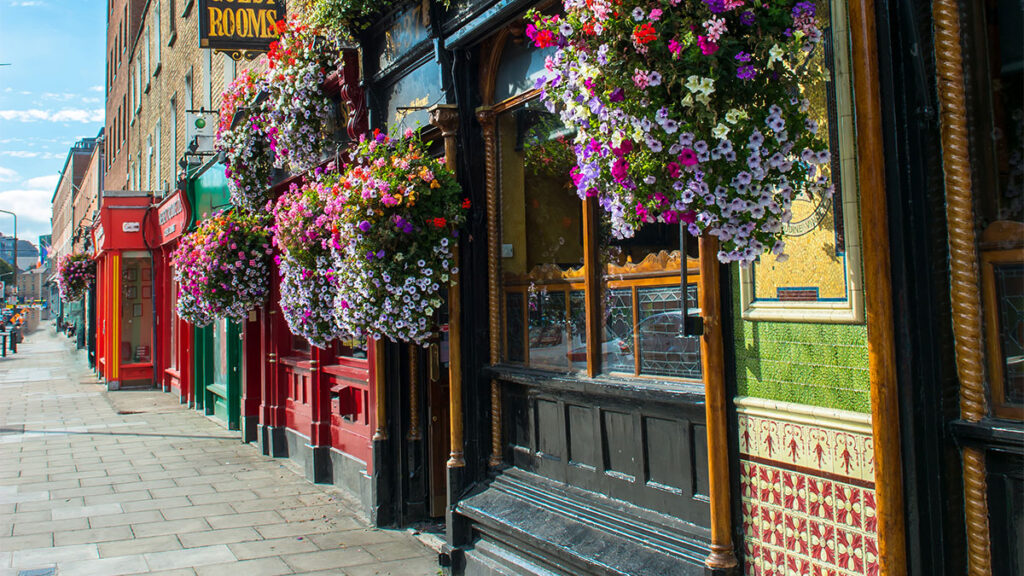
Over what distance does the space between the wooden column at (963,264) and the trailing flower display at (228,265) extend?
824cm

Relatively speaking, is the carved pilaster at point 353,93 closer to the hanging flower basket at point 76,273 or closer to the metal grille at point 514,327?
the metal grille at point 514,327

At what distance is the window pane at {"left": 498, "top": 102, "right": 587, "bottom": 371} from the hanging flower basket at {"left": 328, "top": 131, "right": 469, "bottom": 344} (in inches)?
15.7

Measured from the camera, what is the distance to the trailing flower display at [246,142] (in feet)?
28.9

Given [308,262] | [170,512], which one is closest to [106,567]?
[170,512]

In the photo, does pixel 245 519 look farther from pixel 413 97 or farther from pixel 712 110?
pixel 712 110

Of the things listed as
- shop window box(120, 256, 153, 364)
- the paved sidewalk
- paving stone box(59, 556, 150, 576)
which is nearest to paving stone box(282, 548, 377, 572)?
the paved sidewalk

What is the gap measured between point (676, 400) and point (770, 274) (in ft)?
2.76

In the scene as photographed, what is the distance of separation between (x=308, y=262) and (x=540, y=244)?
226 cm

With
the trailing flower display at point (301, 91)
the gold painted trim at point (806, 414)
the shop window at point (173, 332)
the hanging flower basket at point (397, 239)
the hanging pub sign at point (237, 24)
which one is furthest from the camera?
the shop window at point (173, 332)

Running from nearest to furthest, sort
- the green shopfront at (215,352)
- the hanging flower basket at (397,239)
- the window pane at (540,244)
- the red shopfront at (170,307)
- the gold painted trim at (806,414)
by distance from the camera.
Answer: the gold painted trim at (806,414) → the window pane at (540,244) → the hanging flower basket at (397,239) → the green shopfront at (215,352) → the red shopfront at (170,307)

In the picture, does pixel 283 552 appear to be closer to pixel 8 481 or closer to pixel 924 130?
pixel 8 481

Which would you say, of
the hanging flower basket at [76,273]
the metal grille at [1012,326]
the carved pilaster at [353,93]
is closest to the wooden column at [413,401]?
the carved pilaster at [353,93]

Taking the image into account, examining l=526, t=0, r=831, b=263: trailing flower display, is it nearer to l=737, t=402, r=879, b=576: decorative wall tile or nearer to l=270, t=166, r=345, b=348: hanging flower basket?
l=737, t=402, r=879, b=576: decorative wall tile

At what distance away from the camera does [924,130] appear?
2.91m
